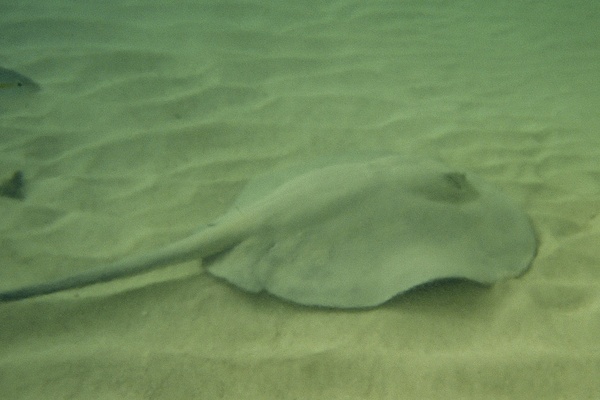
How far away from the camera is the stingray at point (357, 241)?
214 centimetres

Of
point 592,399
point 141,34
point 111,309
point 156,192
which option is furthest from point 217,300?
point 141,34

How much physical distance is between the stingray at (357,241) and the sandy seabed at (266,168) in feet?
0.43

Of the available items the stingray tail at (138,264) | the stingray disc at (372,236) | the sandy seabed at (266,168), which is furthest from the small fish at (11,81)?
the stingray disc at (372,236)

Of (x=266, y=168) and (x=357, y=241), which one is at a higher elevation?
(x=357, y=241)

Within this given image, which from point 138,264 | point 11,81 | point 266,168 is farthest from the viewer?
point 11,81

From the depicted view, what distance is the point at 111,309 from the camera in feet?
7.47

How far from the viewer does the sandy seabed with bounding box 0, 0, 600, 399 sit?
1.94m

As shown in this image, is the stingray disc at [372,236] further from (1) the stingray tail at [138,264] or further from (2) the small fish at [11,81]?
(2) the small fish at [11,81]

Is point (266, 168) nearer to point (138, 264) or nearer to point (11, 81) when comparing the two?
point (138, 264)

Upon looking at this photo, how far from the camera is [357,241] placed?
2.29 meters

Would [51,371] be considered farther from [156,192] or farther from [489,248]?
[489,248]

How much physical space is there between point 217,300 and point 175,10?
5.79 meters

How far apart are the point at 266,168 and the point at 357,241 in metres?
1.49

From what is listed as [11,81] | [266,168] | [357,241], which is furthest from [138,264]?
[11,81]
